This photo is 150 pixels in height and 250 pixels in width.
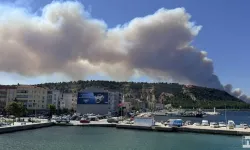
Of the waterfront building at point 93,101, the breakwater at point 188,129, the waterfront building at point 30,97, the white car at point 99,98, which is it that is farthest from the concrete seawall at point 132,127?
the waterfront building at point 30,97

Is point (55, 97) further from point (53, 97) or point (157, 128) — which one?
point (157, 128)

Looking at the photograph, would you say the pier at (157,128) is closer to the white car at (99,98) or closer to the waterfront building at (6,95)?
the waterfront building at (6,95)

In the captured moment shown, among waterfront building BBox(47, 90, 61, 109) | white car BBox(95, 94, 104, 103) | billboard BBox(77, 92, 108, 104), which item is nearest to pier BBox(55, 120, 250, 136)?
billboard BBox(77, 92, 108, 104)

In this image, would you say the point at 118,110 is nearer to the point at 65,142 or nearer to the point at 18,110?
the point at 18,110

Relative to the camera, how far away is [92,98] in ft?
544

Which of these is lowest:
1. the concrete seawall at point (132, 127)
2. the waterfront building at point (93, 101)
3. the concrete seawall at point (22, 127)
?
the concrete seawall at point (132, 127)

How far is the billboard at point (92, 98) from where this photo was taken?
16562 centimetres

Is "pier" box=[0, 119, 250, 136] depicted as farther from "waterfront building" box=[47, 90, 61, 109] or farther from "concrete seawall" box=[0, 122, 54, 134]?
"waterfront building" box=[47, 90, 61, 109]

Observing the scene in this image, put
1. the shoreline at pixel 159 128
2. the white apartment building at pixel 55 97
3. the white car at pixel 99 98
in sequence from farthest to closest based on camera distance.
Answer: the white apartment building at pixel 55 97 < the white car at pixel 99 98 < the shoreline at pixel 159 128

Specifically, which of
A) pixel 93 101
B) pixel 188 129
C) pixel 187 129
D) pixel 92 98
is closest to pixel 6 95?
pixel 92 98

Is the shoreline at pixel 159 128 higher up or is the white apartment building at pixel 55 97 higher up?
the white apartment building at pixel 55 97

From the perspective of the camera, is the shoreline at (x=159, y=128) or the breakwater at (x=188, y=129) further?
the breakwater at (x=188, y=129)

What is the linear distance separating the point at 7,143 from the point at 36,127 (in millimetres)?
33476

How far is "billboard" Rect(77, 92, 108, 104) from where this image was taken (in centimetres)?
16562
